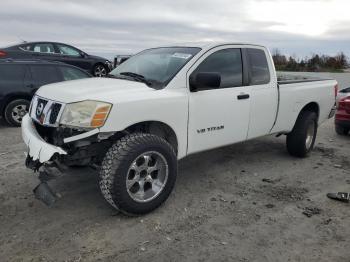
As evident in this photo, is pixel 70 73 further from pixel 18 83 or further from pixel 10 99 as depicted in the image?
pixel 10 99

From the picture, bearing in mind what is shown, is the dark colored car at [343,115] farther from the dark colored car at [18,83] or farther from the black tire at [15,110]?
the black tire at [15,110]

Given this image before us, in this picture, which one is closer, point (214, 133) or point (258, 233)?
point (258, 233)

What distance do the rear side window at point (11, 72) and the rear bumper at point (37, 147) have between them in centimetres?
482

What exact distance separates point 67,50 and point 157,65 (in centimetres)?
960

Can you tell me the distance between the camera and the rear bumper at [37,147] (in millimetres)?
3570

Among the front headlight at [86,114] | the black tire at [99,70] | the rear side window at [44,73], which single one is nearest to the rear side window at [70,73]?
the rear side window at [44,73]

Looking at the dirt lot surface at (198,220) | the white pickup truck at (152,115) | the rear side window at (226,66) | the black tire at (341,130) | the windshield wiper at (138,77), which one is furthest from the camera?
the black tire at (341,130)

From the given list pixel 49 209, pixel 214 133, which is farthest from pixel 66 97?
pixel 214 133

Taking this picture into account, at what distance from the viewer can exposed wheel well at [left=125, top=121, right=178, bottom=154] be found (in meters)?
4.14

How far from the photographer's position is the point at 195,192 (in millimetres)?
4648

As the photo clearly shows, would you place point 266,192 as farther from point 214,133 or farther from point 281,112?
point 281,112

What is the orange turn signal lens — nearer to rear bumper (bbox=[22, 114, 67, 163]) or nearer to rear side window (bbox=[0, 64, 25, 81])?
Answer: rear bumper (bbox=[22, 114, 67, 163])

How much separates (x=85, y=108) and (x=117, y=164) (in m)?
0.60

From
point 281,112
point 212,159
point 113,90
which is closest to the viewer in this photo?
point 113,90
